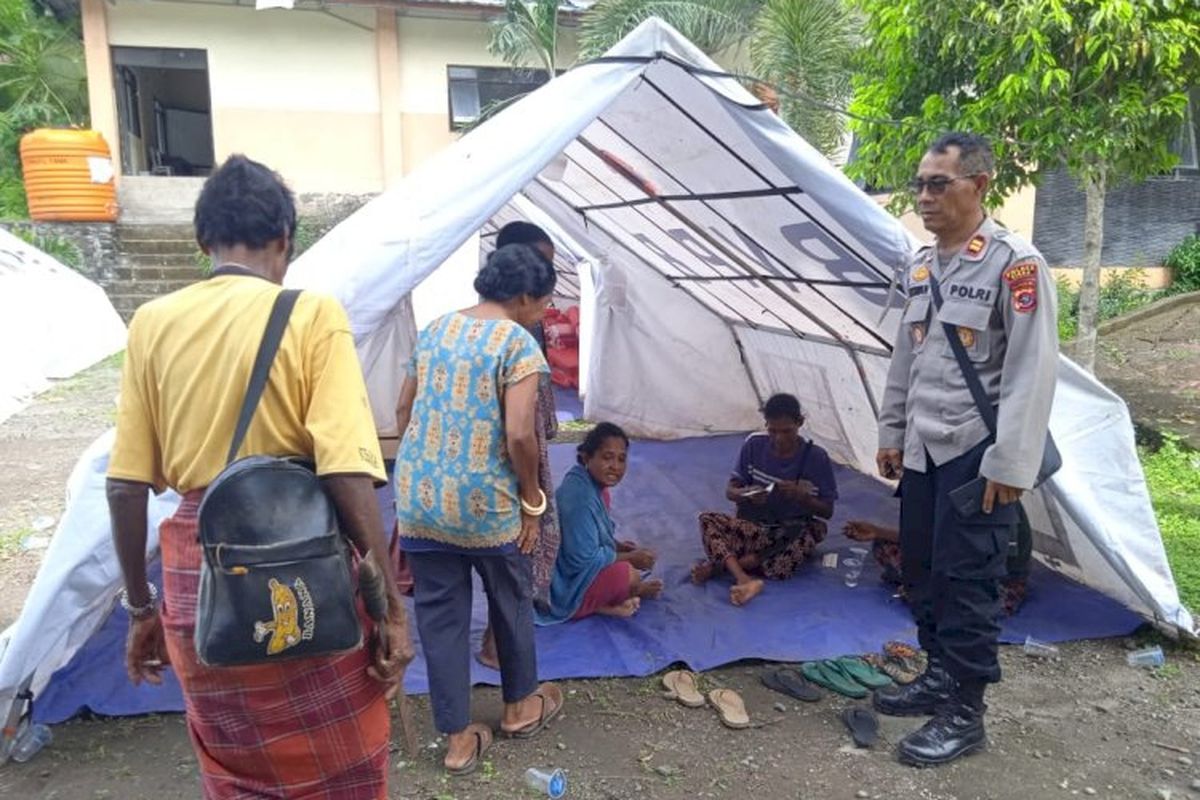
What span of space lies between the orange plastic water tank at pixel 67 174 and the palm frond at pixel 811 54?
854cm

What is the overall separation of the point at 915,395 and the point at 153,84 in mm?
16008

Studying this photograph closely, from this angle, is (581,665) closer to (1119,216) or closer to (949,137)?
(949,137)

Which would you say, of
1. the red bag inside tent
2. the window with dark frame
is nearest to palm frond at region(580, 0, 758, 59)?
the window with dark frame

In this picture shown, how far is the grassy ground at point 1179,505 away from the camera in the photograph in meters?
4.18

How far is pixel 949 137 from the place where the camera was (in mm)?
2732

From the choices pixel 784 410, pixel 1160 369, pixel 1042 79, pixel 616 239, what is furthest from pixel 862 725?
pixel 1160 369

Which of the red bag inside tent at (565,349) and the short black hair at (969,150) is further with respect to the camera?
the red bag inside tent at (565,349)

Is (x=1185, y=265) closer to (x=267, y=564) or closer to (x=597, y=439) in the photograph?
(x=597, y=439)

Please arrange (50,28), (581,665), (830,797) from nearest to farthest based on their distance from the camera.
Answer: (830,797) → (581,665) → (50,28)

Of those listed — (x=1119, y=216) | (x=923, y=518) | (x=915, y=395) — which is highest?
(x=1119, y=216)

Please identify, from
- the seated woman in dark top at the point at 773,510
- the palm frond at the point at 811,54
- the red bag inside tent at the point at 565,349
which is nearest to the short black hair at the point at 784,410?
the seated woman in dark top at the point at 773,510

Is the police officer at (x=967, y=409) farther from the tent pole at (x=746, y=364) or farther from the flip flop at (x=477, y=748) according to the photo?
the tent pole at (x=746, y=364)

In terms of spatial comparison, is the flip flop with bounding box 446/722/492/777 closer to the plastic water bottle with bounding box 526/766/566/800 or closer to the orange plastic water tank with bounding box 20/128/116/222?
the plastic water bottle with bounding box 526/766/566/800

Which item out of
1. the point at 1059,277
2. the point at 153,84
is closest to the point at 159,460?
the point at 1059,277
